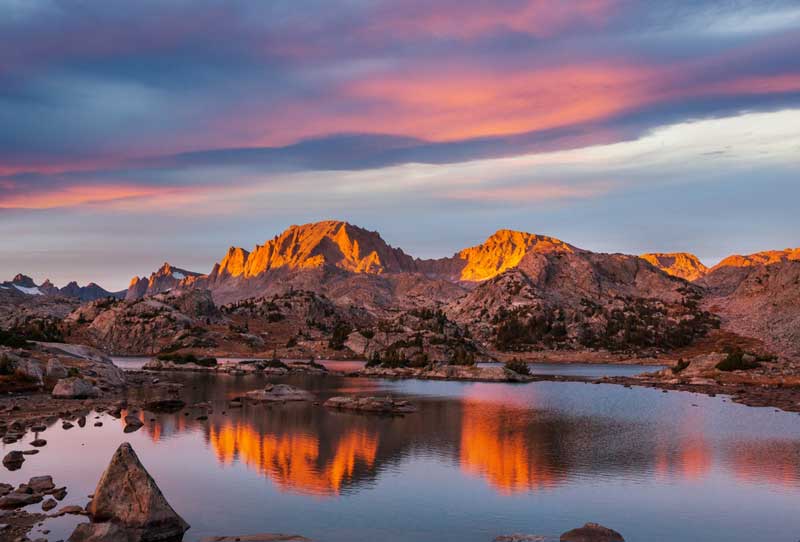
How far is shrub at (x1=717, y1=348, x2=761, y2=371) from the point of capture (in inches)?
5812

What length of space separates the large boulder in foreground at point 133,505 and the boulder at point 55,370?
2996 inches

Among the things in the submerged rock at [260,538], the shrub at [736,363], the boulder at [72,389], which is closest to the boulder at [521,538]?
the submerged rock at [260,538]

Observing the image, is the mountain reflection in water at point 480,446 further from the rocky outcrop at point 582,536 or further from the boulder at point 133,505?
the boulder at point 133,505

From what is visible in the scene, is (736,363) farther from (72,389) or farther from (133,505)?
(133,505)

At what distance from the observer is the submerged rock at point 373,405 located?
9538 centimetres

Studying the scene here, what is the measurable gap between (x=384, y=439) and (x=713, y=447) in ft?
112

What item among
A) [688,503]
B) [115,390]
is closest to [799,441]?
[688,503]

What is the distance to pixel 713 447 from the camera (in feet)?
222

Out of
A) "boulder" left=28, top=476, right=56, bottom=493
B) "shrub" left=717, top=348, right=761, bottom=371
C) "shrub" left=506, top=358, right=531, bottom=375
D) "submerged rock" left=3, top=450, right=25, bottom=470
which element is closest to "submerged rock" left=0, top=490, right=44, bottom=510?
"boulder" left=28, top=476, right=56, bottom=493

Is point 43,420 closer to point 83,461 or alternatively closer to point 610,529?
point 83,461

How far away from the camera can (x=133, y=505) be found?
111 ft

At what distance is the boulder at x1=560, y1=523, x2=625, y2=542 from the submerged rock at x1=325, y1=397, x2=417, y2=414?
60.5 m

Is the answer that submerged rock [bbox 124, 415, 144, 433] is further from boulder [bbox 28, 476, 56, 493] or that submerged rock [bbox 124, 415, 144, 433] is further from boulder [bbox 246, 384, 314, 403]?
boulder [bbox 246, 384, 314, 403]

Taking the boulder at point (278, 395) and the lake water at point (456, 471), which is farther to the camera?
the boulder at point (278, 395)
